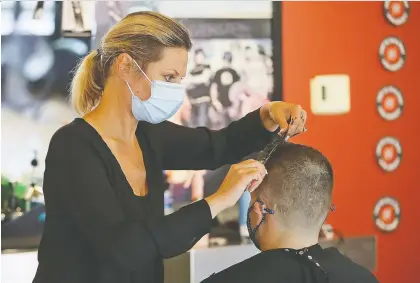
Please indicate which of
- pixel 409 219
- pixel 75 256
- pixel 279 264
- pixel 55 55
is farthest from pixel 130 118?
pixel 409 219

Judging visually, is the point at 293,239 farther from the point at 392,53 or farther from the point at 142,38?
the point at 392,53

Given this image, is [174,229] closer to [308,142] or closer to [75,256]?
[75,256]

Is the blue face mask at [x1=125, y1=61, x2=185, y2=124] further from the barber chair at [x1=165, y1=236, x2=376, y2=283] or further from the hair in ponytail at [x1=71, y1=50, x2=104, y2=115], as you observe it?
the barber chair at [x1=165, y1=236, x2=376, y2=283]

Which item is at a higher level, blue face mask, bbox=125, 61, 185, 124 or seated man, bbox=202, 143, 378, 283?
blue face mask, bbox=125, 61, 185, 124

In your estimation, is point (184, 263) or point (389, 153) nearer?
point (184, 263)

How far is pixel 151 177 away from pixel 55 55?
159 cm

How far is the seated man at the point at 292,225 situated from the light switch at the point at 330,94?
6.19 ft

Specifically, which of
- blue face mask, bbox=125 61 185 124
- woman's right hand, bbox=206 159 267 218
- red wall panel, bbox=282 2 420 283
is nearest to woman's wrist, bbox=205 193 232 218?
woman's right hand, bbox=206 159 267 218

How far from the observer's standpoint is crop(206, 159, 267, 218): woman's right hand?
1.31 meters

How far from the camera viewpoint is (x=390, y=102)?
3.49 meters

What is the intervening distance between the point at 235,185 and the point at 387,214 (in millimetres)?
2431

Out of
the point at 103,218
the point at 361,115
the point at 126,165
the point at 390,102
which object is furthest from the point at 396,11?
the point at 103,218

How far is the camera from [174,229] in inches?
49.1

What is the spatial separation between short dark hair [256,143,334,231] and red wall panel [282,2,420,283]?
6.02ft
